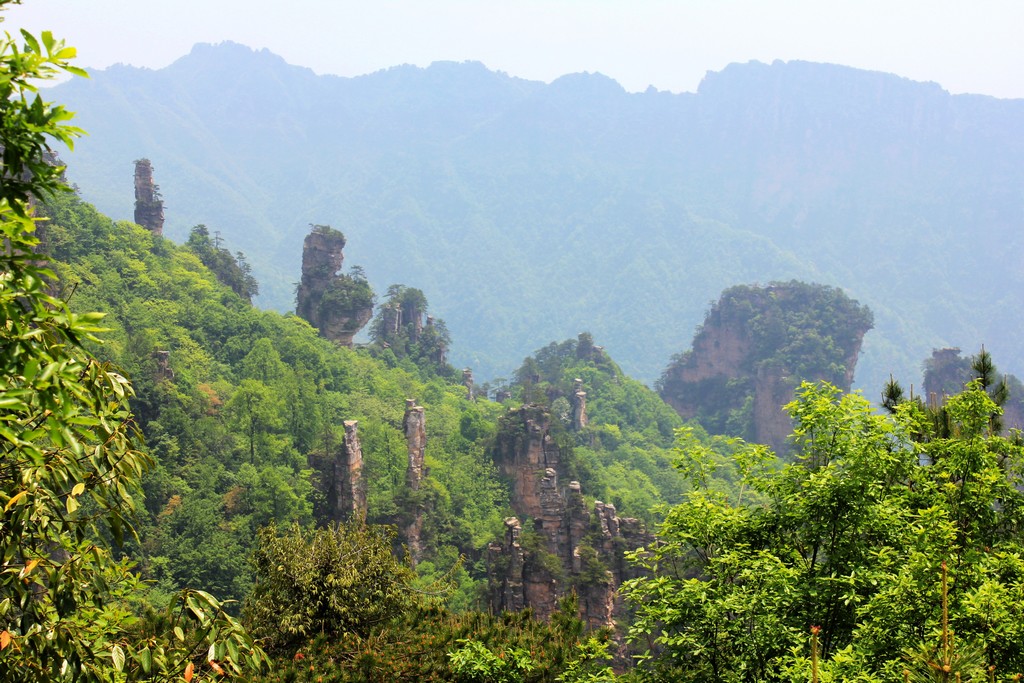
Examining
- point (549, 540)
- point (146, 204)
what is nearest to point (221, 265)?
point (146, 204)

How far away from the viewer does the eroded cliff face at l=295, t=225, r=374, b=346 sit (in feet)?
199

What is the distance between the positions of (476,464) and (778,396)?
4206cm

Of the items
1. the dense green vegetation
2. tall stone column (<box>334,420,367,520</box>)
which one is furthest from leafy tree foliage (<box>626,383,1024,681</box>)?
tall stone column (<box>334,420,367,520</box>)

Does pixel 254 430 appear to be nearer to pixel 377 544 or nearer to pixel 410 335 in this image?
pixel 377 544

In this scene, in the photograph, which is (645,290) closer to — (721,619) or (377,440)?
(377,440)

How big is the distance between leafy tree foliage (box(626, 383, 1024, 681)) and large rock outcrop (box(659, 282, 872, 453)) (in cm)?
6847

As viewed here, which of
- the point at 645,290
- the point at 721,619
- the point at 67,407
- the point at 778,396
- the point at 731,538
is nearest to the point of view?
the point at 67,407

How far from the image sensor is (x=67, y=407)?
5215 mm

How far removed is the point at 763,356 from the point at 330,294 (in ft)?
145

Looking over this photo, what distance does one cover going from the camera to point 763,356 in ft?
278

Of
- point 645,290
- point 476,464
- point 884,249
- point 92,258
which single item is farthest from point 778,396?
point 884,249

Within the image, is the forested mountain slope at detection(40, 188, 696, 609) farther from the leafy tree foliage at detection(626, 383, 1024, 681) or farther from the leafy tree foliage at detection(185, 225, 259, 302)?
the leafy tree foliage at detection(626, 383, 1024, 681)

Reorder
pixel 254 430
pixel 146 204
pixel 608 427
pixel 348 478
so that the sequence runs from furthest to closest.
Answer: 1. pixel 608 427
2. pixel 146 204
3. pixel 254 430
4. pixel 348 478

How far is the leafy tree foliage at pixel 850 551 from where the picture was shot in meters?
10.3
